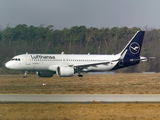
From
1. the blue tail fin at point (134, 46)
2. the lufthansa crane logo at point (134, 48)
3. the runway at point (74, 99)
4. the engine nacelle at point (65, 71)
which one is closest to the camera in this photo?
the runway at point (74, 99)

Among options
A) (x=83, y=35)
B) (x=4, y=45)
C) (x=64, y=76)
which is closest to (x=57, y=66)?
(x=64, y=76)

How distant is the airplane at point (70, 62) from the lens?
4253cm

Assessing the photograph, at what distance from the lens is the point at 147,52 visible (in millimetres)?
75125

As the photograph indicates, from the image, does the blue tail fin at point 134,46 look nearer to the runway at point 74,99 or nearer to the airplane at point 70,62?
the airplane at point 70,62

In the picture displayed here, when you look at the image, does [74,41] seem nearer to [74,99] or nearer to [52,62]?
[52,62]

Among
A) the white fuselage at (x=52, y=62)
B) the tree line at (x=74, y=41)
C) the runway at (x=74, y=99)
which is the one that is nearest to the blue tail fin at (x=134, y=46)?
the white fuselage at (x=52, y=62)

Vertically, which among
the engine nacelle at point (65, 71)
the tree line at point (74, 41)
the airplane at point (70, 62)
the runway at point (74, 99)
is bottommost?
the runway at point (74, 99)

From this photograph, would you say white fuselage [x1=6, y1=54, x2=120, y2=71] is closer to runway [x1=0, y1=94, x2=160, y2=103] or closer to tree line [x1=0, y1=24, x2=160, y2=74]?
tree line [x1=0, y1=24, x2=160, y2=74]

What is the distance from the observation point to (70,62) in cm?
4566

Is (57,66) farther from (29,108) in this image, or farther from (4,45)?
(29,108)

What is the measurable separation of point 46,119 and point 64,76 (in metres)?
29.7

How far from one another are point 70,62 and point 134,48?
1100 centimetres

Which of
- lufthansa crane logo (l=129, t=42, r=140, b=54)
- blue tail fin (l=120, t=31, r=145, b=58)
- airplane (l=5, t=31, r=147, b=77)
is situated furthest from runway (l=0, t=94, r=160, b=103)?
lufthansa crane logo (l=129, t=42, r=140, b=54)

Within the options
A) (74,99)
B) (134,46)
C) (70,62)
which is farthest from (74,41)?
(74,99)
